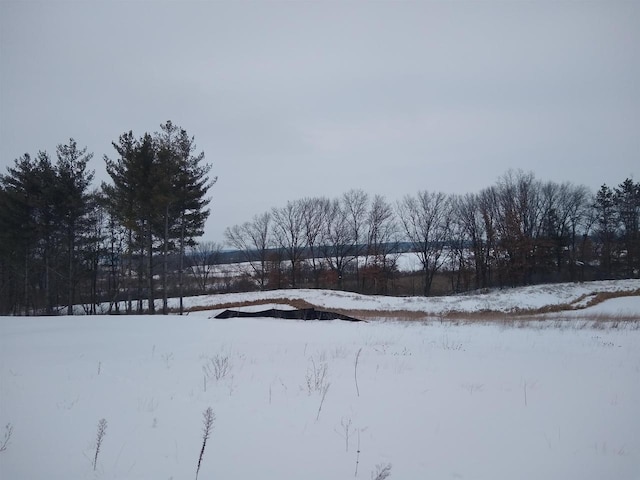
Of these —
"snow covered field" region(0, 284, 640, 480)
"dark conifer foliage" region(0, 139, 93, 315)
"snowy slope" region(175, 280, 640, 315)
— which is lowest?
"snowy slope" region(175, 280, 640, 315)

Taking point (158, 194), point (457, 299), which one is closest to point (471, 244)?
point (457, 299)

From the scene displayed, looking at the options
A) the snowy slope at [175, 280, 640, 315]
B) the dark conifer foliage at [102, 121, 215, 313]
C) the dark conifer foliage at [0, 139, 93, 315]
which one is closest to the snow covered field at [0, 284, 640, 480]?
the dark conifer foliage at [102, 121, 215, 313]

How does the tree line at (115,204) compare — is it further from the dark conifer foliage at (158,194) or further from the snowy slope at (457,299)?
the snowy slope at (457,299)

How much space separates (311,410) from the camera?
13.9 feet

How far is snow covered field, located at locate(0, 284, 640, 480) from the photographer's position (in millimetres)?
3139

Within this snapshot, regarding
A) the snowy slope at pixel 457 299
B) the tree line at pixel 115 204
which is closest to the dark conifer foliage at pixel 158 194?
the tree line at pixel 115 204

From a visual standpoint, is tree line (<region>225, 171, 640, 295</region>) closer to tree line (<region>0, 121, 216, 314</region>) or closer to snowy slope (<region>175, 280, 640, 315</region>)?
snowy slope (<region>175, 280, 640, 315</region>)

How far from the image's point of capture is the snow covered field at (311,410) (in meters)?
3.14

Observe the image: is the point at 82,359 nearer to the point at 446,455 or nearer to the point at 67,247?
the point at 446,455

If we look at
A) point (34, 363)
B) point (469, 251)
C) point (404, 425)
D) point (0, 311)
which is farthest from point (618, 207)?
point (0, 311)

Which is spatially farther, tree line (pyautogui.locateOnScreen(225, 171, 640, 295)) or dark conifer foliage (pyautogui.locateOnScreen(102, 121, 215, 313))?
tree line (pyautogui.locateOnScreen(225, 171, 640, 295))

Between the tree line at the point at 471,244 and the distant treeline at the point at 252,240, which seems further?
the tree line at the point at 471,244

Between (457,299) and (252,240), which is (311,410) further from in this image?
(252,240)

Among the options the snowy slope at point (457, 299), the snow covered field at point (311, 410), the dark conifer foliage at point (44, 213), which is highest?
the dark conifer foliage at point (44, 213)
